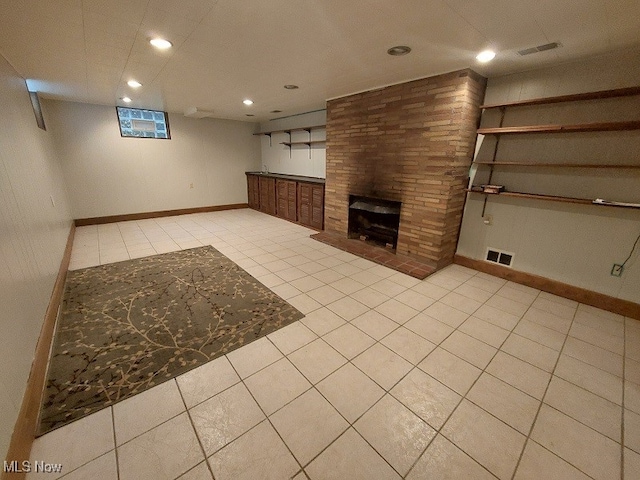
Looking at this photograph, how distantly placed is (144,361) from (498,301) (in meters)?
3.48

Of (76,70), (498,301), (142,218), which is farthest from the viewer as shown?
(142,218)

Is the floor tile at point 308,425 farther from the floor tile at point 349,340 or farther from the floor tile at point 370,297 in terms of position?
the floor tile at point 370,297

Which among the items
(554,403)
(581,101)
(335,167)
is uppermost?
(581,101)

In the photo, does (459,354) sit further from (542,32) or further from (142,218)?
(142,218)

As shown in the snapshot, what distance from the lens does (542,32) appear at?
211 centimetres

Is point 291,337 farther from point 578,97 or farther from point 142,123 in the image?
point 142,123

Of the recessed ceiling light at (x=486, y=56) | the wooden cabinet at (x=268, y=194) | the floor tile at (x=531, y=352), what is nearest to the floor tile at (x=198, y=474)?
the floor tile at (x=531, y=352)

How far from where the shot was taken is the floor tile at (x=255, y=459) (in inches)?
50.2

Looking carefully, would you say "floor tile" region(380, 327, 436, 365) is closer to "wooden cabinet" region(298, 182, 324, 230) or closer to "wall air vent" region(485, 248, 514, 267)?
"wall air vent" region(485, 248, 514, 267)

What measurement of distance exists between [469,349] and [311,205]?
410cm

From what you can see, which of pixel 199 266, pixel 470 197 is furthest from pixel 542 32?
pixel 199 266

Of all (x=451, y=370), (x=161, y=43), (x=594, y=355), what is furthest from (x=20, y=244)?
(x=594, y=355)

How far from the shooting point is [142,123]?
5992mm

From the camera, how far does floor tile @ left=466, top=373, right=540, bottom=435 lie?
5.20ft
